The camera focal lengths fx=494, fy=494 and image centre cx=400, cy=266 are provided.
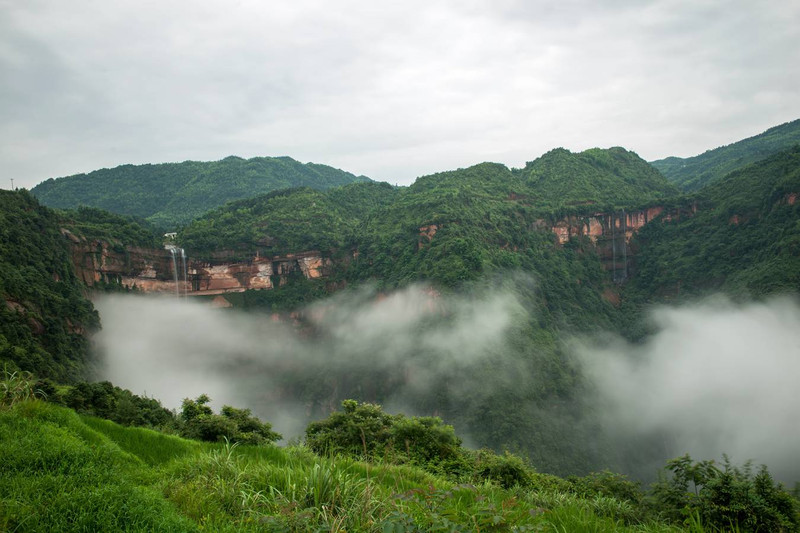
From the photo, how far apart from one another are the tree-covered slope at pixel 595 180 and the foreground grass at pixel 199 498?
84.8 m

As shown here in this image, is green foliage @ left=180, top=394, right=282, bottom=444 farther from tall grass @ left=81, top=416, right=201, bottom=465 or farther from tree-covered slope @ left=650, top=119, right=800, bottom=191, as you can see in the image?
tree-covered slope @ left=650, top=119, right=800, bottom=191

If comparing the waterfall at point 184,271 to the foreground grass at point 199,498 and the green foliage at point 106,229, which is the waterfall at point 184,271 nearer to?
the green foliage at point 106,229

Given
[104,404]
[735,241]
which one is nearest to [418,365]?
[104,404]

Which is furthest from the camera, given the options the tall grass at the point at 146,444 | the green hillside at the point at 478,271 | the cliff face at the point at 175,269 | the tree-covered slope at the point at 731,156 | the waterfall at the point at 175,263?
the tree-covered slope at the point at 731,156

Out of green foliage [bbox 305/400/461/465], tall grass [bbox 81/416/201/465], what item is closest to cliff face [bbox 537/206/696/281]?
green foliage [bbox 305/400/461/465]

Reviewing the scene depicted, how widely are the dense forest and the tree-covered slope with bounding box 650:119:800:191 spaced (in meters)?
2.67

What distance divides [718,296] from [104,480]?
79.3 metres

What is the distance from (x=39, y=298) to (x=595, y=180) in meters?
91.5

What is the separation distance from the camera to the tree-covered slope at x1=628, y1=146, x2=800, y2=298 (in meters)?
62.8

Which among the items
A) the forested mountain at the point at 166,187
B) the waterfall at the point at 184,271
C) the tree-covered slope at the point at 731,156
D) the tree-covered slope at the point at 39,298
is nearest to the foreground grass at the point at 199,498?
the tree-covered slope at the point at 39,298

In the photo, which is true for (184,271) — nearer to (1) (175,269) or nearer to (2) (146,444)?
(1) (175,269)

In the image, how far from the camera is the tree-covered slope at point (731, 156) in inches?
4272

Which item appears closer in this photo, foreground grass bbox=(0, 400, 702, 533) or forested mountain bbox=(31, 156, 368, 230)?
foreground grass bbox=(0, 400, 702, 533)

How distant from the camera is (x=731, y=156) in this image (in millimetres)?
127625
